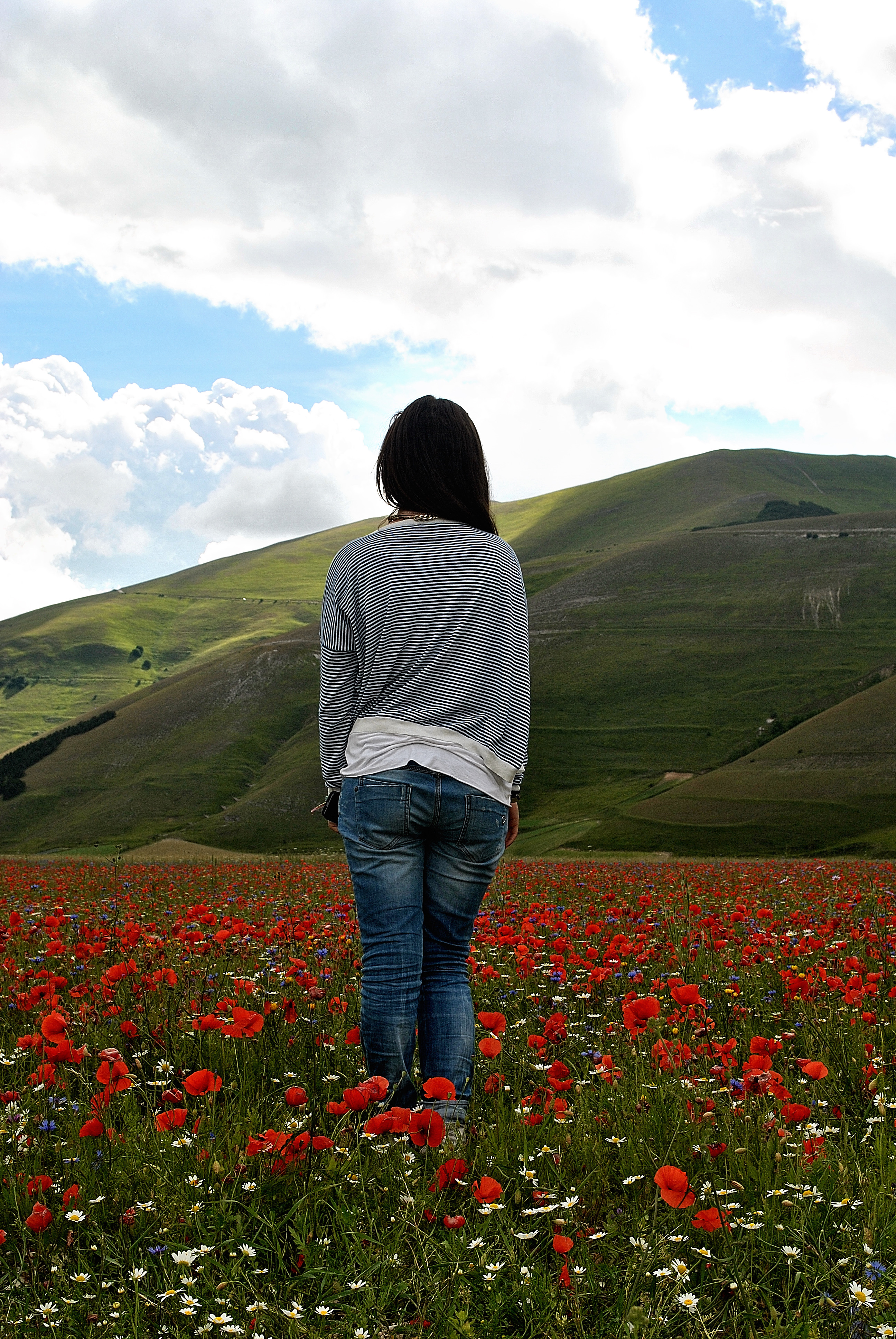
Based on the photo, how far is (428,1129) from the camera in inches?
109

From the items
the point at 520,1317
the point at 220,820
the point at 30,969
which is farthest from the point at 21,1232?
the point at 220,820

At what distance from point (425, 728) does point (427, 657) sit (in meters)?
0.33

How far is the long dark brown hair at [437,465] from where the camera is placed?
425cm

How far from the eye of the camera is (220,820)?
80000 mm

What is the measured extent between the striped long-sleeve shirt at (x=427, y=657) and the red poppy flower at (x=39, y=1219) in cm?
182

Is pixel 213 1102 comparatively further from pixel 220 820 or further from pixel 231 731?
pixel 231 731

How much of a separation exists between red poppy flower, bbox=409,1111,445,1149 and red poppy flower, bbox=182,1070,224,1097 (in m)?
0.65

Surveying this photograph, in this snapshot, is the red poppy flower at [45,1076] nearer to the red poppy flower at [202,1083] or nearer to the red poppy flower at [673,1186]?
the red poppy flower at [202,1083]

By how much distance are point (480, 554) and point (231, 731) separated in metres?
105

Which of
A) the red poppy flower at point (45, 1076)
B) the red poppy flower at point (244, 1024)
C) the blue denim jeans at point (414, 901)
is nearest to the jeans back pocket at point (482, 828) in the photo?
the blue denim jeans at point (414, 901)

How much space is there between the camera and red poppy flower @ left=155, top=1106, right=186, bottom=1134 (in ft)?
9.23

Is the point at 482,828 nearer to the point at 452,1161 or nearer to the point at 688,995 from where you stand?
the point at 688,995

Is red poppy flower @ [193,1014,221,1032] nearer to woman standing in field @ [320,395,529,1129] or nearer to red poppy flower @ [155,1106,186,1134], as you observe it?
red poppy flower @ [155,1106,186,1134]

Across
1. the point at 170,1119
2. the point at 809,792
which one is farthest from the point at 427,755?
the point at 809,792
